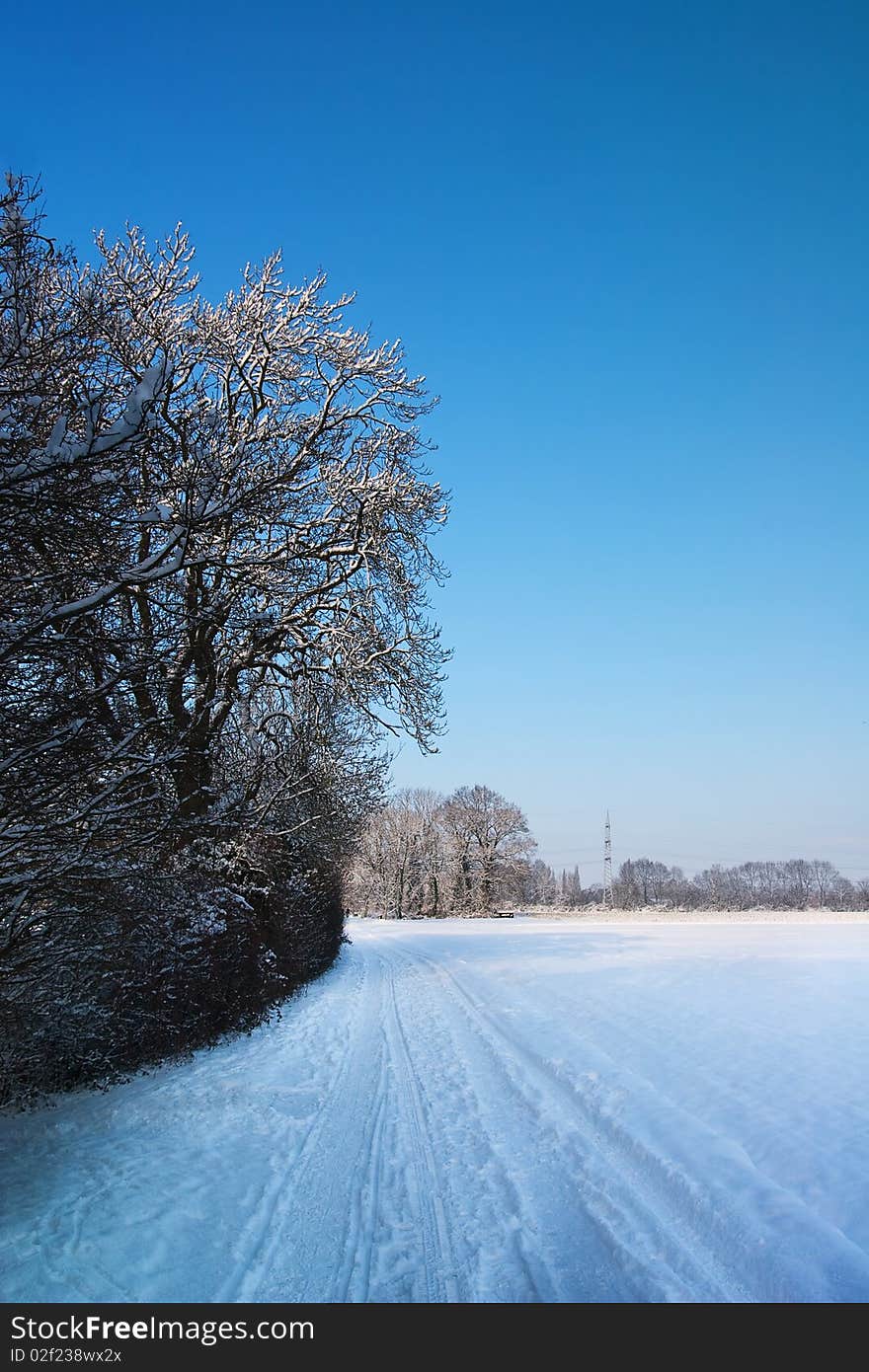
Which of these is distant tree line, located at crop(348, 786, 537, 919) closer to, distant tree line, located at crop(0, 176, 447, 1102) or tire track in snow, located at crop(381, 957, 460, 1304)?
distant tree line, located at crop(0, 176, 447, 1102)

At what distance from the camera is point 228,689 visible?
10219 mm

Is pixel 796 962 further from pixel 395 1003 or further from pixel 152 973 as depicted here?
pixel 152 973

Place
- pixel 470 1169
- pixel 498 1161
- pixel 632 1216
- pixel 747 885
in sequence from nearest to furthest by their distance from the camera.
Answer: pixel 632 1216 < pixel 470 1169 < pixel 498 1161 < pixel 747 885

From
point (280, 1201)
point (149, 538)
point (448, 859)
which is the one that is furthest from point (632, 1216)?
point (448, 859)

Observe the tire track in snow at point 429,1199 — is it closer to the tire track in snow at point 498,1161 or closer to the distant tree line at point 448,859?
the tire track in snow at point 498,1161

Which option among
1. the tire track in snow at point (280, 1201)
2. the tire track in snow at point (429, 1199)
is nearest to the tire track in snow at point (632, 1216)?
the tire track in snow at point (429, 1199)

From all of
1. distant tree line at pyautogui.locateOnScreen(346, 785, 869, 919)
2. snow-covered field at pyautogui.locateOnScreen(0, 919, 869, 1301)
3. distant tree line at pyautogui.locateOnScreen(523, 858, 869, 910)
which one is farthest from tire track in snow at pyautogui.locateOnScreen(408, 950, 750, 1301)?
distant tree line at pyautogui.locateOnScreen(523, 858, 869, 910)

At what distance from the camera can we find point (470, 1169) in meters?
5.32

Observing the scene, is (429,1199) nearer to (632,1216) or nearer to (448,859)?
(632,1216)

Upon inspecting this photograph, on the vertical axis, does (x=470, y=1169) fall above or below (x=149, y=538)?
below

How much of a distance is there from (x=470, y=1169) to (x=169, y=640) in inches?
172

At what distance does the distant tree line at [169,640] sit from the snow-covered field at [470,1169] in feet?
3.89

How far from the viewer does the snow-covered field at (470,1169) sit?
381 centimetres
